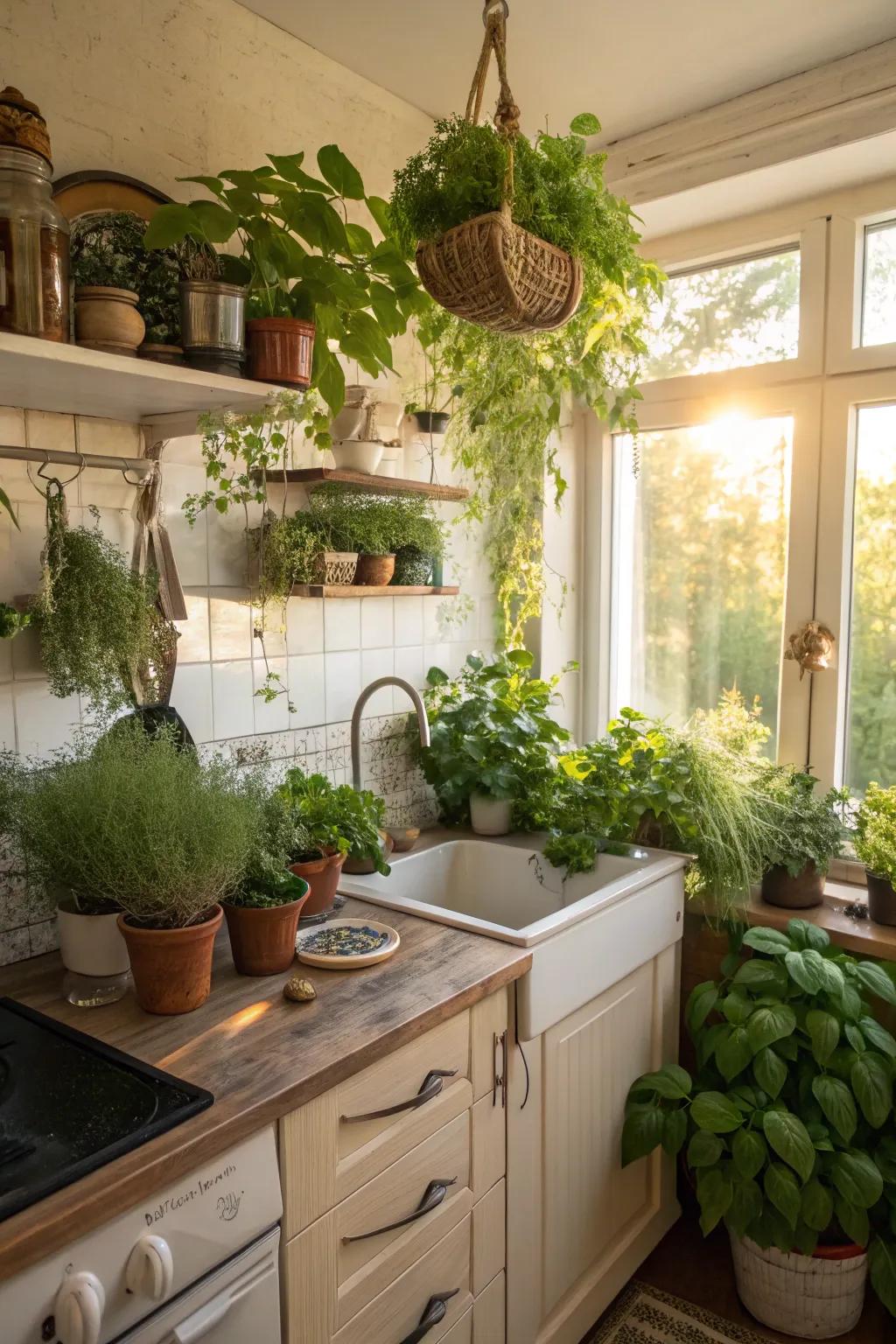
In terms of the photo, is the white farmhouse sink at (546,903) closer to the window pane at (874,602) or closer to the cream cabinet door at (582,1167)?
the cream cabinet door at (582,1167)

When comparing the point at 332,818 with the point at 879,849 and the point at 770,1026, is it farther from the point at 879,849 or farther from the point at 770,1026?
the point at 879,849

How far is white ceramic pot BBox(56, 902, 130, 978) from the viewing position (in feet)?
4.30

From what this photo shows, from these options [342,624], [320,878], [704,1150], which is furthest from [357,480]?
[704,1150]

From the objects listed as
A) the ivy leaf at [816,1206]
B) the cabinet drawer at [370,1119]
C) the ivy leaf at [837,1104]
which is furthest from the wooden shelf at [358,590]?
the ivy leaf at [816,1206]

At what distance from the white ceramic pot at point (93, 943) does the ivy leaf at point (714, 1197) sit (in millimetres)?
1173

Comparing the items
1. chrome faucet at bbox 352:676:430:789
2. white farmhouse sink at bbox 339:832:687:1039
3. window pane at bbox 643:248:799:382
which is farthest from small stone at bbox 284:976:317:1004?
window pane at bbox 643:248:799:382

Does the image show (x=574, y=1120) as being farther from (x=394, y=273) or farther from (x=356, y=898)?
(x=394, y=273)

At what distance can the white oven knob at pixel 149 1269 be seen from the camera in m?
0.95

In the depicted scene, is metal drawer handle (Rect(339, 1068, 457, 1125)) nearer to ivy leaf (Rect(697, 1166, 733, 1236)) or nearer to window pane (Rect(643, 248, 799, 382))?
ivy leaf (Rect(697, 1166, 733, 1236))

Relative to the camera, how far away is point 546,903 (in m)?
2.06

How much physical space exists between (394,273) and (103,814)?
1.03 metres

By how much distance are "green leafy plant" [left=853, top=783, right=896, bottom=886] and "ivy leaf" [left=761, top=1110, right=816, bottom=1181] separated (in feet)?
1.79

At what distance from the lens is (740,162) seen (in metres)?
2.12

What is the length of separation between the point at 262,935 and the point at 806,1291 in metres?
1.34
